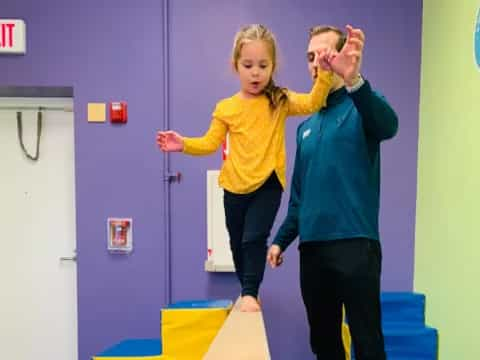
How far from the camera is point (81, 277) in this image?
8.56 feet

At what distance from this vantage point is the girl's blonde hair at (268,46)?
1.47 meters

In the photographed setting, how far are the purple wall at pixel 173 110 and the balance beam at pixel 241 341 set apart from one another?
1.31m

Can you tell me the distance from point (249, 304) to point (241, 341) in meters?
0.35

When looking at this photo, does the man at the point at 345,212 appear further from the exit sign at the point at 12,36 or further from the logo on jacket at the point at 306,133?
the exit sign at the point at 12,36

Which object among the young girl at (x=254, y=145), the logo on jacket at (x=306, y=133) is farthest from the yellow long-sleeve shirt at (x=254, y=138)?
the logo on jacket at (x=306, y=133)

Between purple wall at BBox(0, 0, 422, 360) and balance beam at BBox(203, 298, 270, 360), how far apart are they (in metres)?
1.31

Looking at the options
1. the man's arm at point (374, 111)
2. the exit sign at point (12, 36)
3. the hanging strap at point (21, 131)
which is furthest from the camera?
the hanging strap at point (21, 131)

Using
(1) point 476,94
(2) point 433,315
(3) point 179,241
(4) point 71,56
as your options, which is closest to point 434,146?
(1) point 476,94

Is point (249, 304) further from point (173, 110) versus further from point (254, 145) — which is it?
point (173, 110)

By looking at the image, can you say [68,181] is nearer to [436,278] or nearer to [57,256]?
[57,256]

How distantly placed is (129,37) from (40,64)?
0.53 m

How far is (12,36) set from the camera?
8.34 ft

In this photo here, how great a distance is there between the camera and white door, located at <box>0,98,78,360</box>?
9.21 feet

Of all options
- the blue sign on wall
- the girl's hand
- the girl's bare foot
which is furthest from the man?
the blue sign on wall
